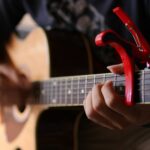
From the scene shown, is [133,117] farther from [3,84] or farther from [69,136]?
[3,84]

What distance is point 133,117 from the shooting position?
58 cm

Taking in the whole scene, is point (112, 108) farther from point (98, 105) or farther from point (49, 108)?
point (49, 108)

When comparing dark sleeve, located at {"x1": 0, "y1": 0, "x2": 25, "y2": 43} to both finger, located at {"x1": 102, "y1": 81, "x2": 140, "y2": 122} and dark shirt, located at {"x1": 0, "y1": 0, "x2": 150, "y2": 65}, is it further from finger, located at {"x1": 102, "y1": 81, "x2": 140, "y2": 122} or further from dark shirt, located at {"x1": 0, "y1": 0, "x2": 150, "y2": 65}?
finger, located at {"x1": 102, "y1": 81, "x2": 140, "y2": 122}

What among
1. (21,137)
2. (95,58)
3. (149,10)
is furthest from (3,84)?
(149,10)

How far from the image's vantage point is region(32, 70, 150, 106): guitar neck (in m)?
0.52

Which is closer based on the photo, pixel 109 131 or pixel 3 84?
pixel 109 131

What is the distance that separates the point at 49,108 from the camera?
31.5 inches

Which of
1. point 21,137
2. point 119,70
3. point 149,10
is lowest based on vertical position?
point 21,137

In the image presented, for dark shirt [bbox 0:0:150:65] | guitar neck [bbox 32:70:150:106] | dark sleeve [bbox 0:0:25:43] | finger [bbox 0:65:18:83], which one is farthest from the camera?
dark sleeve [bbox 0:0:25:43]

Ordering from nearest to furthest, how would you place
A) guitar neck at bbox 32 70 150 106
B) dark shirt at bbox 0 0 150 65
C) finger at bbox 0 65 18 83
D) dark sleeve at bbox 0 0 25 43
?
guitar neck at bbox 32 70 150 106 → dark shirt at bbox 0 0 150 65 → finger at bbox 0 65 18 83 → dark sleeve at bbox 0 0 25 43

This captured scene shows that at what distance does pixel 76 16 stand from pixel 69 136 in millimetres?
286

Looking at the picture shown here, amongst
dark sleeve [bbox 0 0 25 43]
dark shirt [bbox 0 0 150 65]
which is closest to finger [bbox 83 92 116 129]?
dark shirt [bbox 0 0 150 65]

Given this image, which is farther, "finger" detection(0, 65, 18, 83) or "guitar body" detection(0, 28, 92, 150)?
"finger" detection(0, 65, 18, 83)

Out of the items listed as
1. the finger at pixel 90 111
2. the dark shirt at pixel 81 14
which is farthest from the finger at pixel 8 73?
the finger at pixel 90 111
